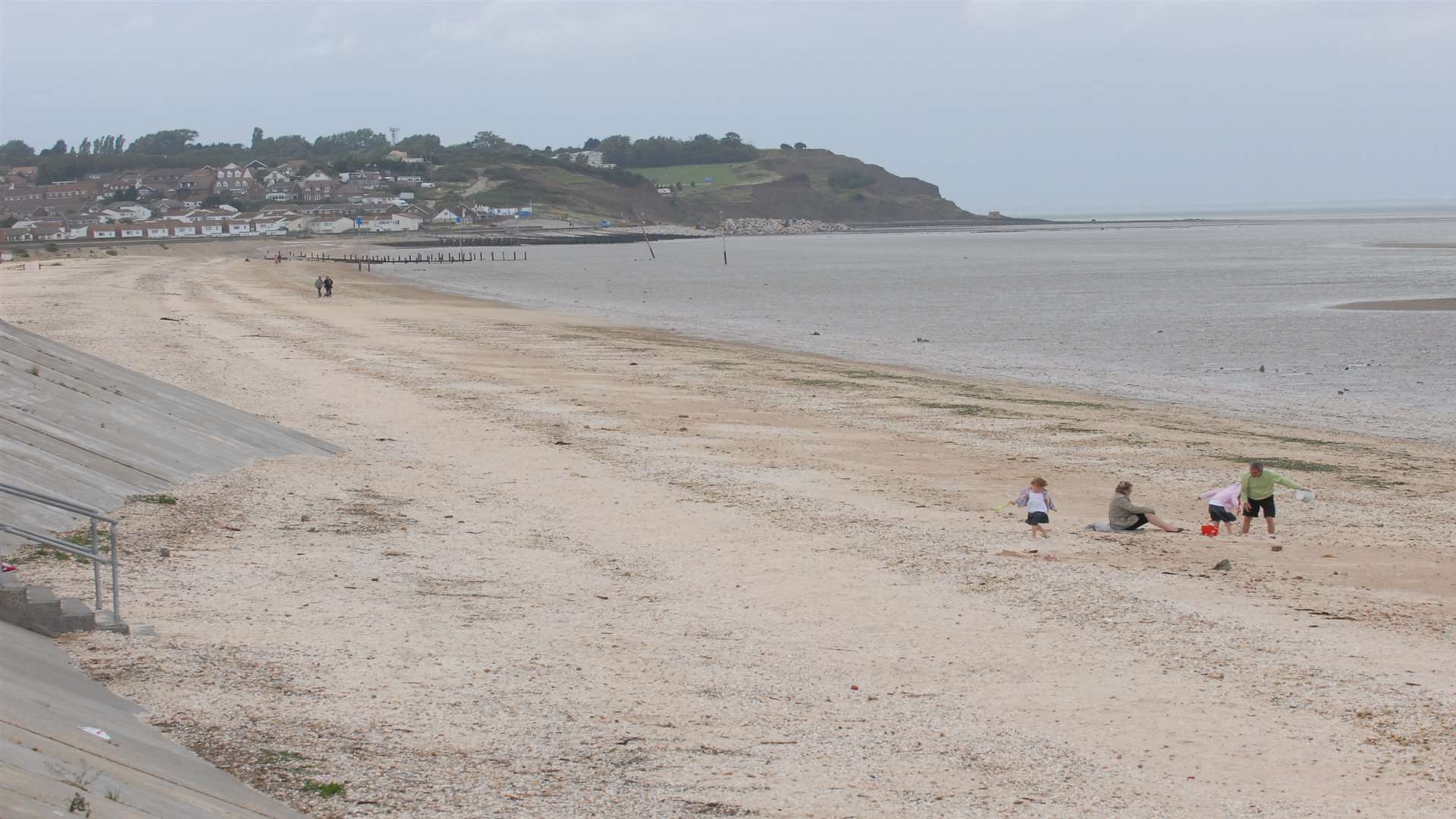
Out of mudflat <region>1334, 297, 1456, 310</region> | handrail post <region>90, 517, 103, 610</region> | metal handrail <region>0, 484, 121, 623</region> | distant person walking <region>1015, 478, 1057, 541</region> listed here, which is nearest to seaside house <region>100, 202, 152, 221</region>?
mudflat <region>1334, 297, 1456, 310</region>

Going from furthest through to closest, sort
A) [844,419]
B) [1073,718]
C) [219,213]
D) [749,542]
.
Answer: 1. [219,213]
2. [844,419]
3. [749,542]
4. [1073,718]

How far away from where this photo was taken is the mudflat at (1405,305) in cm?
5972

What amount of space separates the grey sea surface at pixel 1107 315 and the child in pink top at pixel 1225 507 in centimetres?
979

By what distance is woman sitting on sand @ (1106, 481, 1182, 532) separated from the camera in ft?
51.9

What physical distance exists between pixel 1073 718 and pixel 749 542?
5980mm

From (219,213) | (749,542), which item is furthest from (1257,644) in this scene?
(219,213)

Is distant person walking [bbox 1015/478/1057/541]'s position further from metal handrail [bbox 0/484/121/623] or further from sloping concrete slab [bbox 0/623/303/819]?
sloping concrete slab [bbox 0/623/303/819]

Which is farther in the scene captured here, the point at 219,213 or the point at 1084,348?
the point at 219,213

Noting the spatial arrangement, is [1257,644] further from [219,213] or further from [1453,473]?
[219,213]

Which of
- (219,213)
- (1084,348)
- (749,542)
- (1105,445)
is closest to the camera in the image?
(749,542)

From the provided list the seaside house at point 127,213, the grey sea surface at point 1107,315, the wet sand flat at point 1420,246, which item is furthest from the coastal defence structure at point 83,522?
the seaside house at point 127,213

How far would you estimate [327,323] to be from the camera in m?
45.4

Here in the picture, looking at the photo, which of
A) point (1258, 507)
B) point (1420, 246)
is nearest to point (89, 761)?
point (1258, 507)

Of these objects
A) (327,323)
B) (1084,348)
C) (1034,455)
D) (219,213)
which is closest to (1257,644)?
(1034,455)
